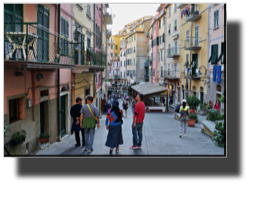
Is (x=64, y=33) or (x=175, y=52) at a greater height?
(x=175, y=52)

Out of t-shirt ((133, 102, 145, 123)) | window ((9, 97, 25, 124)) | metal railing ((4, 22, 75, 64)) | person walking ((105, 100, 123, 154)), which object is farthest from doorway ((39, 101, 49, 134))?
t-shirt ((133, 102, 145, 123))

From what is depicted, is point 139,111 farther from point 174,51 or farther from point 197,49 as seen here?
point 174,51

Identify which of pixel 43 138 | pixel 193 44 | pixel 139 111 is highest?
pixel 193 44

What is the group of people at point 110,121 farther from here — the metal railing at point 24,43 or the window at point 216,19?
the window at point 216,19

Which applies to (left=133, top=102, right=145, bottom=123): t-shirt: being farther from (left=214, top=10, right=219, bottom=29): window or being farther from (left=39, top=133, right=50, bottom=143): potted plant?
(left=214, top=10, right=219, bottom=29): window

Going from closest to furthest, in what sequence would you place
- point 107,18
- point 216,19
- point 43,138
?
1. point 43,138
2. point 216,19
3. point 107,18

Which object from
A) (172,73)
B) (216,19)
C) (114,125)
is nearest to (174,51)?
(172,73)

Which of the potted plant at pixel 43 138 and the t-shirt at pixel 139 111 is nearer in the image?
the t-shirt at pixel 139 111

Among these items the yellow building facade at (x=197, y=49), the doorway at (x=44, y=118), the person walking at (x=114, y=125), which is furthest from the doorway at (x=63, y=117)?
the yellow building facade at (x=197, y=49)

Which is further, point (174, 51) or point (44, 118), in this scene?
point (174, 51)

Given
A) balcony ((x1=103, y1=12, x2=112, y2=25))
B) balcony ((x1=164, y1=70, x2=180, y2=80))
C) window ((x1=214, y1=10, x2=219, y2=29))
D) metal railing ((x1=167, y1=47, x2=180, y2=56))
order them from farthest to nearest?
1. balcony ((x1=164, y1=70, x2=180, y2=80))
2. metal railing ((x1=167, y1=47, x2=180, y2=56))
3. balcony ((x1=103, y1=12, x2=112, y2=25))
4. window ((x1=214, y1=10, x2=219, y2=29))

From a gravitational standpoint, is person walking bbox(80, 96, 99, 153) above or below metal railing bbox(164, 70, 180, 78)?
below
